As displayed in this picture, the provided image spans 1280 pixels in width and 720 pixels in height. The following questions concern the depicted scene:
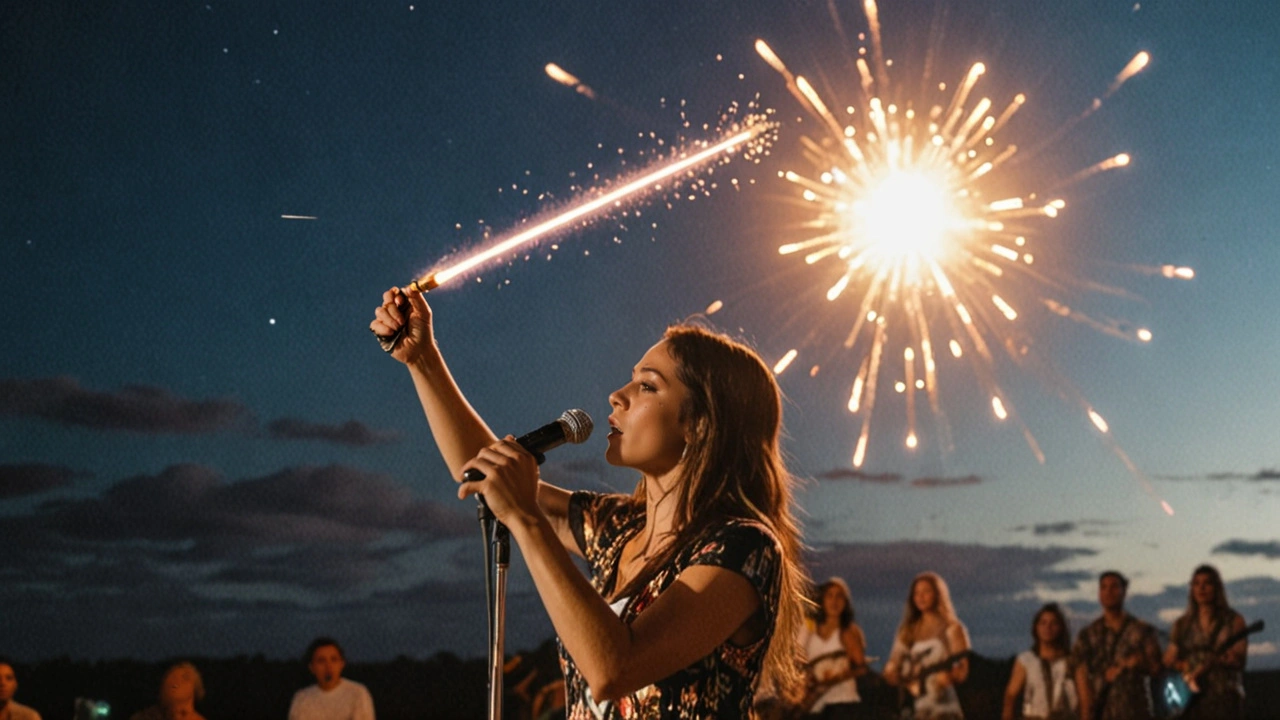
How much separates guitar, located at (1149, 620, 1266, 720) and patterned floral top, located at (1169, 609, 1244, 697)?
36mm

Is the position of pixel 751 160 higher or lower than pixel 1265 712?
higher

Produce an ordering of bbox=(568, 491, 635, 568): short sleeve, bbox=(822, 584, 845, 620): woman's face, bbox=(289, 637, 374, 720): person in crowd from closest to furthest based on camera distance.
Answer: bbox=(568, 491, 635, 568): short sleeve → bbox=(289, 637, 374, 720): person in crowd → bbox=(822, 584, 845, 620): woman's face

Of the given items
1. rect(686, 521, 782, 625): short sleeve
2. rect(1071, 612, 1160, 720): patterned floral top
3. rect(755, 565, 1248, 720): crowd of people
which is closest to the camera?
rect(686, 521, 782, 625): short sleeve

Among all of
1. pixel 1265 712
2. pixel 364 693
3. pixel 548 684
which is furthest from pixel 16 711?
pixel 1265 712

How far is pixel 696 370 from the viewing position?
7.23 ft

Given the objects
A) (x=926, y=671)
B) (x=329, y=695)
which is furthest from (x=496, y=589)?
(x=926, y=671)

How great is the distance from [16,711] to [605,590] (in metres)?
6.31

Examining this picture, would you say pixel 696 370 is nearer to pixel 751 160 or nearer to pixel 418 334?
pixel 418 334

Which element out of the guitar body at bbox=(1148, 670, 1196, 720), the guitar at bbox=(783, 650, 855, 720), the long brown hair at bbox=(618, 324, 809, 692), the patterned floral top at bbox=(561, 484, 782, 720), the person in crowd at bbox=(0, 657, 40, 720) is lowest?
the patterned floral top at bbox=(561, 484, 782, 720)

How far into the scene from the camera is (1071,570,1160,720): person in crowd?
7262mm

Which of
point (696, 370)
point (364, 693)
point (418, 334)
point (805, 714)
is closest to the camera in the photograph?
point (696, 370)

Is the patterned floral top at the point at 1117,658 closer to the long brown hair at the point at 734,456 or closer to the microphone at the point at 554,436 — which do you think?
the long brown hair at the point at 734,456

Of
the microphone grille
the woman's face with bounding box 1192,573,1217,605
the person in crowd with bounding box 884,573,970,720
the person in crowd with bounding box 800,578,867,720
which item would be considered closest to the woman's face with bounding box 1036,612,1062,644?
the person in crowd with bounding box 884,573,970,720

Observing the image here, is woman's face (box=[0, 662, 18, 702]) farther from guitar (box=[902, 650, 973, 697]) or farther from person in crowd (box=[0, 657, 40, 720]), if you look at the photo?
guitar (box=[902, 650, 973, 697])
